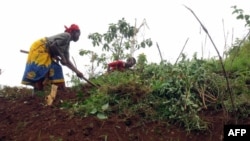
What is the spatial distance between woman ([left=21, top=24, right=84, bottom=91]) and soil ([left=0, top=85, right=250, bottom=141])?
1.00 meters

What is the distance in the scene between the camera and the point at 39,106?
20.0 feet

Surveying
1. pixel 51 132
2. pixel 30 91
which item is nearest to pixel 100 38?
pixel 30 91

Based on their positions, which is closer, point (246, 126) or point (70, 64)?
point (246, 126)

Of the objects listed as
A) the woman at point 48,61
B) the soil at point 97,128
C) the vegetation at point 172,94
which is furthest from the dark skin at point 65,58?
the soil at point 97,128

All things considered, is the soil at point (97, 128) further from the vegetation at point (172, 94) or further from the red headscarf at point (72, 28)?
the red headscarf at point (72, 28)

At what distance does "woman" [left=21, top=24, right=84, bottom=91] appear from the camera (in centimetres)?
666

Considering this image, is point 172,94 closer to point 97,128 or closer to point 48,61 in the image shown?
point 97,128

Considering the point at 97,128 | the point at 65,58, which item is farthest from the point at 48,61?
the point at 97,128

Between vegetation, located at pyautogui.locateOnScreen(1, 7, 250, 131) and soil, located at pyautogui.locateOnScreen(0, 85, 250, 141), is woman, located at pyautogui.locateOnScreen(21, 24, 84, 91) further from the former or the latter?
soil, located at pyautogui.locateOnScreen(0, 85, 250, 141)

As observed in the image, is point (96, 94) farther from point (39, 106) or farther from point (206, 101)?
point (206, 101)

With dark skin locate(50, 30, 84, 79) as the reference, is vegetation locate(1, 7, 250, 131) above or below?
below

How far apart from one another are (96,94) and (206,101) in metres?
1.42

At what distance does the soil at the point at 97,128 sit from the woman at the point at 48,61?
100 centimetres

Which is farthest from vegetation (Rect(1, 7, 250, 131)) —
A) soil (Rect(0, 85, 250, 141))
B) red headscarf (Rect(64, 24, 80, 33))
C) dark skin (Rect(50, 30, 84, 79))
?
red headscarf (Rect(64, 24, 80, 33))
